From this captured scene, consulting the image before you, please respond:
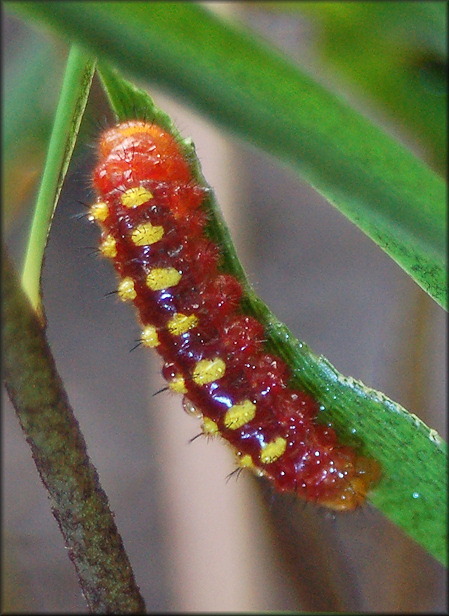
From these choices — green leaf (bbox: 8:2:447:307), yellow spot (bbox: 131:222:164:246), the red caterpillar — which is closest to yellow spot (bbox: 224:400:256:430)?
the red caterpillar

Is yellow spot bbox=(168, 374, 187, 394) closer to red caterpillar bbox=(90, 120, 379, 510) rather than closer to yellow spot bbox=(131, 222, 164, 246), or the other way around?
red caterpillar bbox=(90, 120, 379, 510)

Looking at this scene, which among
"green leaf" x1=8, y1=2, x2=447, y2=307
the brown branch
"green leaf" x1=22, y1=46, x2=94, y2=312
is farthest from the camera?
"green leaf" x1=22, y1=46, x2=94, y2=312

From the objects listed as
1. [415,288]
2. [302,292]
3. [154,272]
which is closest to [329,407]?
[154,272]

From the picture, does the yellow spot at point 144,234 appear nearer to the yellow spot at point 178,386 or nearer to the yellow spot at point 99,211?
the yellow spot at point 99,211

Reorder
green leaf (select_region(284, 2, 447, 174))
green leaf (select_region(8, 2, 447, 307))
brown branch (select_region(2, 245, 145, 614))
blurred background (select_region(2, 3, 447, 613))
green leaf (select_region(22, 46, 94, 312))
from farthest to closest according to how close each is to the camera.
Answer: green leaf (select_region(284, 2, 447, 174)), blurred background (select_region(2, 3, 447, 613)), green leaf (select_region(22, 46, 94, 312)), brown branch (select_region(2, 245, 145, 614)), green leaf (select_region(8, 2, 447, 307))

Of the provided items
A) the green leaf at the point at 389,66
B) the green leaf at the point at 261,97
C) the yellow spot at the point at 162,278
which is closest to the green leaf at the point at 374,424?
the yellow spot at the point at 162,278

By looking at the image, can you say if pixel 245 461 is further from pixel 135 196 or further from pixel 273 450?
pixel 135 196

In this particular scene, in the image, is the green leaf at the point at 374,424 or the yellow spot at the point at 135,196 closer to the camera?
the green leaf at the point at 374,424
